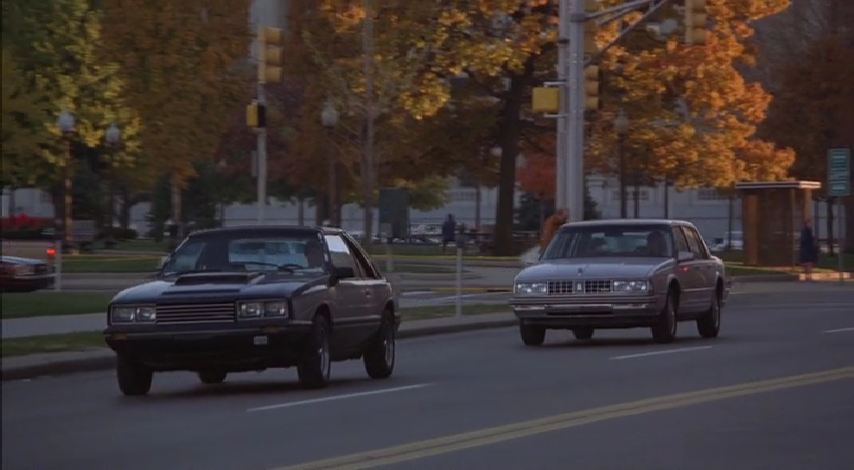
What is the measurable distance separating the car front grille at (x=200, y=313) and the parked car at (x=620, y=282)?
7717mm

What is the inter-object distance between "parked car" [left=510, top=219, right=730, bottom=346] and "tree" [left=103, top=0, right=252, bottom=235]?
76.8ft

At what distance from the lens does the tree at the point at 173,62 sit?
4700cm

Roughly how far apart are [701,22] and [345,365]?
44.9 feet

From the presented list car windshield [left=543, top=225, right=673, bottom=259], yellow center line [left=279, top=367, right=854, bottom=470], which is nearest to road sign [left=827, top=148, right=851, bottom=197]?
car windshield [left=543, top=225, right=673, bottom=259]

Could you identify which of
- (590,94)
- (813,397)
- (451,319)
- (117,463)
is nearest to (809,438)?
(813,397)

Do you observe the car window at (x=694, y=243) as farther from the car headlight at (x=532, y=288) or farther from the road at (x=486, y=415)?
the car headlight at (x=532, y=288)

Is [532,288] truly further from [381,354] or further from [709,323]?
[381,354]

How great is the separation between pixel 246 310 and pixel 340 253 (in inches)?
86.9

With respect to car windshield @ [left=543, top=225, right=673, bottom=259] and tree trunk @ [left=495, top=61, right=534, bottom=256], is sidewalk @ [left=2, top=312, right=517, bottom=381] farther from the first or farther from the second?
tree trunk @ [left=495, top=61, right=534, bottom=256]

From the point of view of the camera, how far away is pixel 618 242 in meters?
25.1

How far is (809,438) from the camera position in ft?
44.9

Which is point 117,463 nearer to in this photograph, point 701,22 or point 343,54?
point 701,22

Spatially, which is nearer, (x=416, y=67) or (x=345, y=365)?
(x=345, y=365)

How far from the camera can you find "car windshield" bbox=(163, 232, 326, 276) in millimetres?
18156
